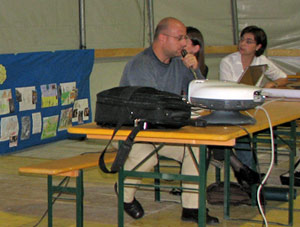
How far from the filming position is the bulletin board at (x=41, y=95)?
20.7 ft

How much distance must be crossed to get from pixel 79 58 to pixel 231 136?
14.7 feet

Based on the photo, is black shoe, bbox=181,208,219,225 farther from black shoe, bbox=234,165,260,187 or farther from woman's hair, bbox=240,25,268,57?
woman's hair, bbox=240,25,268,57

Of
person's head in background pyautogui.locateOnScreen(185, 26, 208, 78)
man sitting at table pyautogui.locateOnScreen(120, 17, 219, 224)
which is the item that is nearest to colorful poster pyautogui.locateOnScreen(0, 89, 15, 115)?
person's head in background pyautogui.locateOnScreen(185, 26, 208, 78)

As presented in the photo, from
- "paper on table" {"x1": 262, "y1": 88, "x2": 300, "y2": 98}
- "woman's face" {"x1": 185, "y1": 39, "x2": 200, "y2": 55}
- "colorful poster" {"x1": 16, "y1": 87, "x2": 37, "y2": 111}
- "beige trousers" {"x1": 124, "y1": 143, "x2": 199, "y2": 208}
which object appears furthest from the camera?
"colorful poster" {"x1": 16, "y1": 87, "x2": 37, "y2": 111}

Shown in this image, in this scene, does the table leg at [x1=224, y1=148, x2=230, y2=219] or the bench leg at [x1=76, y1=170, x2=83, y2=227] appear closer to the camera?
the bench leg at [x1=76, y1=170, x2=83, y2=227]

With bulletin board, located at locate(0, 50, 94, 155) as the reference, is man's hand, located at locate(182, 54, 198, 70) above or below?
above

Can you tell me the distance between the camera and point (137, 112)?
10.2 feet

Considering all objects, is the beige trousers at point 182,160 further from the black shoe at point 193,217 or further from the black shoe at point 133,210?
the black shoe at point 133,210

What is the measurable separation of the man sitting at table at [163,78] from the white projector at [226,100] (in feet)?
2.38

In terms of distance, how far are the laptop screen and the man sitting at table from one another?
1.18 feet

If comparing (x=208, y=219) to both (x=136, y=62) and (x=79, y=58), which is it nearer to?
(x=136, y=62)

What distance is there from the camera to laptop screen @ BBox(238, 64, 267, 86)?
441 cm

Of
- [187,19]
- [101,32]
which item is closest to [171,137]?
[101,32]

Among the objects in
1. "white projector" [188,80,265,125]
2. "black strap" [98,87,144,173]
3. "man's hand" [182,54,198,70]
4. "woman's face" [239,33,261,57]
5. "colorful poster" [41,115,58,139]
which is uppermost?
→ "woman's face" [239,33,261,57]
